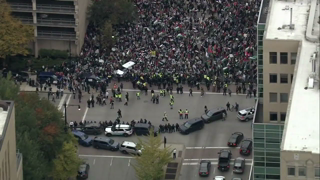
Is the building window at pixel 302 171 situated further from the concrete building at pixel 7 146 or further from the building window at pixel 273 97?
the concrete building at pixel 7 146

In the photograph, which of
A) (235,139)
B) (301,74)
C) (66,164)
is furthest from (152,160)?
(301,74)

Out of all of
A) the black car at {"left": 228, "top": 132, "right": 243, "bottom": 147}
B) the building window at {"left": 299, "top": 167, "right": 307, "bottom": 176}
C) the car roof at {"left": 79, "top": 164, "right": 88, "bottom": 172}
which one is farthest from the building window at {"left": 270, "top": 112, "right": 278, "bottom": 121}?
the car roof at {"left": 79, "top": 164, "right": 88, "bottom": 172}

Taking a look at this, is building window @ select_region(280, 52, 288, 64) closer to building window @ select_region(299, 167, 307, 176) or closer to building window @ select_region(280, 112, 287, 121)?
building window @ select_region(280, 112, 287, 121)

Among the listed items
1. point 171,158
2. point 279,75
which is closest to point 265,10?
point 279,75

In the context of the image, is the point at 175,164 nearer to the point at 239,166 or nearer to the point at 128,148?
the point at 128,148

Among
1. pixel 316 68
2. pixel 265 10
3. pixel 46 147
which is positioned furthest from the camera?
pixel 46 147

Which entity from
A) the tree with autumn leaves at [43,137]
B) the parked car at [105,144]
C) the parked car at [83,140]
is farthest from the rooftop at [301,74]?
the parked car at [83,140]

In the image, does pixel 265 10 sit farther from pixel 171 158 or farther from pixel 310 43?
pixel 171 158
